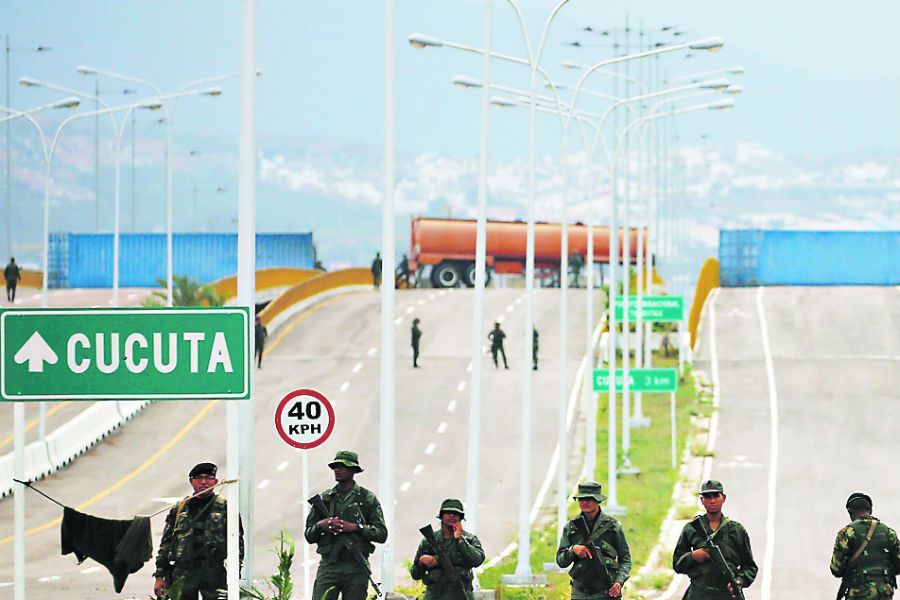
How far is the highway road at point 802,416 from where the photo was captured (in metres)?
33.8

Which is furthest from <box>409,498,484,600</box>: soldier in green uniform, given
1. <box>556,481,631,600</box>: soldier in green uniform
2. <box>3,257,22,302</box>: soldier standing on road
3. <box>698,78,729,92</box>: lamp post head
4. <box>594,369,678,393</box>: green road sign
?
<box>3,257,22,302</box>: soldier standing on road

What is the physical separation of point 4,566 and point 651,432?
2184 centimetres

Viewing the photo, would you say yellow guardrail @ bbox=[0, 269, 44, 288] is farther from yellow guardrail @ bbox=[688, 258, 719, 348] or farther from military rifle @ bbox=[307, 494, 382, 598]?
military rifle @ bbox=[307, 494, 382, 598]

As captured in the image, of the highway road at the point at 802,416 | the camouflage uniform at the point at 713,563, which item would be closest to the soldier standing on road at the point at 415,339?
the highway road at the point at 802,416

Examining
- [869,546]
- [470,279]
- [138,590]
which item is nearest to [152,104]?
[138,590]

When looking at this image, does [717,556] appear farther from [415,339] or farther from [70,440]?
[415,339]

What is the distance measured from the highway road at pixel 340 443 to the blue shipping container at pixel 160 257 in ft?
89.3

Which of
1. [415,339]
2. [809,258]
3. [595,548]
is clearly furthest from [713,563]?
[809,258]

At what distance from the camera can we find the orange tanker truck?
83.4 metres

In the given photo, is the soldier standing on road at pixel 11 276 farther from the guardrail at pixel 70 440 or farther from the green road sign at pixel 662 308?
the green road sign at pixel 662 308

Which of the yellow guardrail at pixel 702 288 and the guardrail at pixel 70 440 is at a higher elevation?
the yellow guardrail at pixel 702 288

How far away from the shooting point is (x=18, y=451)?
11.1 meters

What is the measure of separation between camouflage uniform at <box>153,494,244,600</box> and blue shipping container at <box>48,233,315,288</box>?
3311 inches

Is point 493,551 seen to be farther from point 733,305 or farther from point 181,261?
point 181,261
